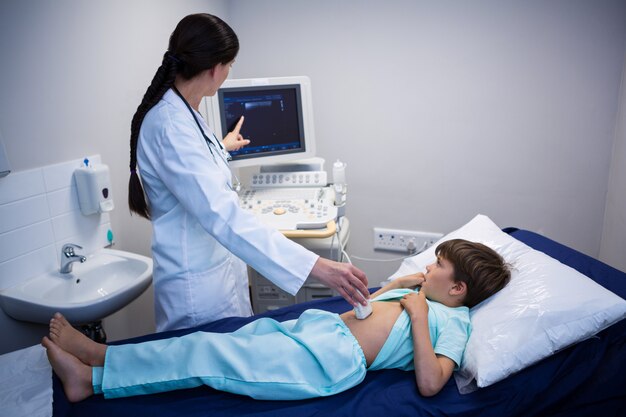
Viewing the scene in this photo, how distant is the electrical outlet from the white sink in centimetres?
134

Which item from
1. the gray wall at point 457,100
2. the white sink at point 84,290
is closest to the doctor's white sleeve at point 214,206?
the white sink at point 84,290

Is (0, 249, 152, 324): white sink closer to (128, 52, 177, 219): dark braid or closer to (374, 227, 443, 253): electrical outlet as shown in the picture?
(128, 52, 177, 219): dark braid

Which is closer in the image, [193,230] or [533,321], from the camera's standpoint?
[533,321]

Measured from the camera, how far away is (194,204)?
3.69 feet

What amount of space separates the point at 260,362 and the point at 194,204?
444mm

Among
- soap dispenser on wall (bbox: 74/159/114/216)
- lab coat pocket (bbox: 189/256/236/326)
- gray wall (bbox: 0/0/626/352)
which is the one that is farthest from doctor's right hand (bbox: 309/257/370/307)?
gray wall (bbox: 0/0/626/352)

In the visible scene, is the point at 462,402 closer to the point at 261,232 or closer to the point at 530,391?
the point at 530,391

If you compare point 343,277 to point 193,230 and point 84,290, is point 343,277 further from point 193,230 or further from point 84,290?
point 84,290

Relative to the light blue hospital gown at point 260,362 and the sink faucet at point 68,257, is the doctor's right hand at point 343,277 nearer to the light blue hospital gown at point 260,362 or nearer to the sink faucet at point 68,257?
the light blue hospital gown at point 260,362

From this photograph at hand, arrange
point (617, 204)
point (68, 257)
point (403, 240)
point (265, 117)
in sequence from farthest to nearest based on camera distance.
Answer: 1. point (403, 240)
2. point (265, 117)
3. point (617, 204)
4. point (68, 257)

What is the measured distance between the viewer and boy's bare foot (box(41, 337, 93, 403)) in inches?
42.5

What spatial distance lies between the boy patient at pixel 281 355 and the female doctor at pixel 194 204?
15 cm

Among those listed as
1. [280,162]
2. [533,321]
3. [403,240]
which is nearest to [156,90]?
[280,162]

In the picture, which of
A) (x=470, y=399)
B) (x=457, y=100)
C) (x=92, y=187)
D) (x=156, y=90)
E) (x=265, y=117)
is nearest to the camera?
(x=470, y=399)
